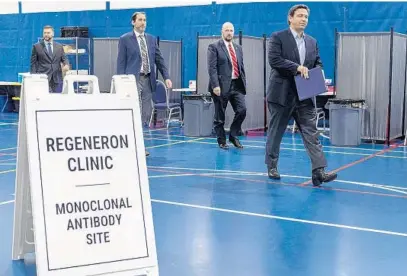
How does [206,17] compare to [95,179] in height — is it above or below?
above

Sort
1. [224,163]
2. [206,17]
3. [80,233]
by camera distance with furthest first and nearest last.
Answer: [206,17] < [224,163] < [80,233]

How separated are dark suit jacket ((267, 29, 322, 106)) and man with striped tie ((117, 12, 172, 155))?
226cm

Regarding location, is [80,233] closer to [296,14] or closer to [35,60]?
[296,14]

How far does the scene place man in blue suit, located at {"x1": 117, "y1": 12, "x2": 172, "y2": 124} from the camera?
8.65 meters

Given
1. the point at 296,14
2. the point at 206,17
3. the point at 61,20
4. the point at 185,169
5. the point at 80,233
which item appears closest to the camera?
the point at 80,233

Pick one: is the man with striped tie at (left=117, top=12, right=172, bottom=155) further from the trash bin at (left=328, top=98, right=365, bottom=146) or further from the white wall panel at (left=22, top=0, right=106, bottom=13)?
the white wall panel at (left=22, top=0, right=106, bottom=13)

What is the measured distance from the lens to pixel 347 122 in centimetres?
1089

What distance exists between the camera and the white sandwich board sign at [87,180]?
3.35 metres

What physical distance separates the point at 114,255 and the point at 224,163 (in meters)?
5.26

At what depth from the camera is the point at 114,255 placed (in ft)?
11.3

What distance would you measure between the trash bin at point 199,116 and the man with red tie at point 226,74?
6.71 ft

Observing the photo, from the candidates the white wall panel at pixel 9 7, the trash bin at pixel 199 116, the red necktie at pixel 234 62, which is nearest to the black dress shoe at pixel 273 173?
the red necktie at pixel 234 62

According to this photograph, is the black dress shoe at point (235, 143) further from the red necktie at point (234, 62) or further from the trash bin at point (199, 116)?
the trash bin at point (199, 116)

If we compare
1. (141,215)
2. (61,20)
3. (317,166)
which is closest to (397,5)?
(317,166)
